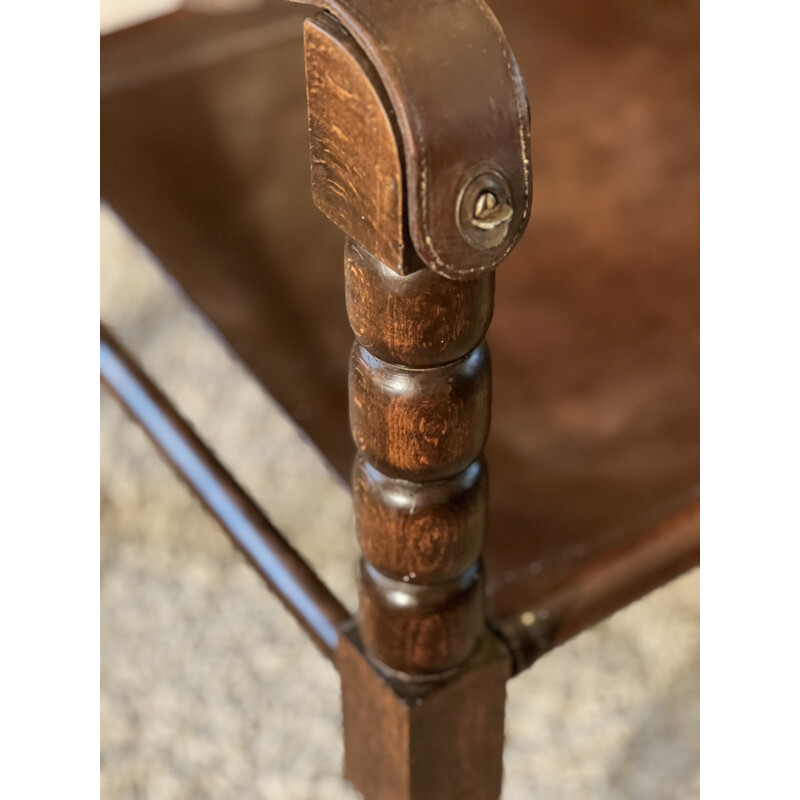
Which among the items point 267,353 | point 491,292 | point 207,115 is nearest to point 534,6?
point 207,115

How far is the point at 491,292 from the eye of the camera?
1.30 ft

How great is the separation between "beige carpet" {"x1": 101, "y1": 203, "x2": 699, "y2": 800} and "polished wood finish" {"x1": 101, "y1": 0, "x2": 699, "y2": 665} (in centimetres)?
9

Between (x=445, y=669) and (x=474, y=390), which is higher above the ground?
(x=474, y=390)

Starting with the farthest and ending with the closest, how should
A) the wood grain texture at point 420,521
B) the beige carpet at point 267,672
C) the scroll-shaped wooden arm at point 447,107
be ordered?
1. the beige carpet at point 267,672
2. the wood grain texture at point 420,521
3. the scroll-shaped wooden arm at point 447,107

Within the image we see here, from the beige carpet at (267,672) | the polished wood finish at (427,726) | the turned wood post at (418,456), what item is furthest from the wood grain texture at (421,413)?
the beige carpet at (267,672)

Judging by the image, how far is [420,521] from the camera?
1.43ft

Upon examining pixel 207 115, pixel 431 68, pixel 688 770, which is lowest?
pixel 688 770

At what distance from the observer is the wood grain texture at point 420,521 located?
0.43 meters

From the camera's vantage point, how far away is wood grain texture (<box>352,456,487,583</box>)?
43 cm

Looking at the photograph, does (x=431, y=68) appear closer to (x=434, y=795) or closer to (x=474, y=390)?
(x=474, y=390)

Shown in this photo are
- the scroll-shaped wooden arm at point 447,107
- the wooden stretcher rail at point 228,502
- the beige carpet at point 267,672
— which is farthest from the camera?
the beige carpet at point 267,672

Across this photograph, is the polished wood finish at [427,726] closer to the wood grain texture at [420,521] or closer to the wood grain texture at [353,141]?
the wood grain texture at [420,521]

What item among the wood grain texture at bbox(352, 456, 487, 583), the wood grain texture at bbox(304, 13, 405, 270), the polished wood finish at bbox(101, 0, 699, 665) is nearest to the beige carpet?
the polished wood finish at bbox(101, 0, 699, 665)

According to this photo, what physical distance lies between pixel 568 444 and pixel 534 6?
17.0 inches
